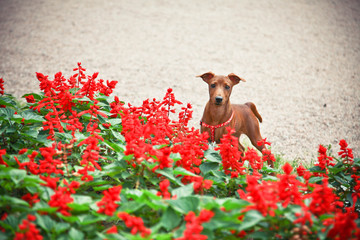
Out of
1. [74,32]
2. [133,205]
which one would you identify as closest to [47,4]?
[74,32]

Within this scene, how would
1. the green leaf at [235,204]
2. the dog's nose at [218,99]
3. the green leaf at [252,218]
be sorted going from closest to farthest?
the green leaf at [252,218], the green leaf at [235,204], the dog's nose at [218,99]

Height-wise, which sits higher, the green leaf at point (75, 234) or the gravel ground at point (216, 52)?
the gravel ground at point (216, 52)

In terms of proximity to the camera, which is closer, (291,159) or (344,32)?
(291,159)

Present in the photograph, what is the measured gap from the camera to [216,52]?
31.0 ft

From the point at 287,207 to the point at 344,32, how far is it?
10.8 meters

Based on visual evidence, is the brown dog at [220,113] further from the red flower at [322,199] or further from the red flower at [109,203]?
the red flower at [109,203]

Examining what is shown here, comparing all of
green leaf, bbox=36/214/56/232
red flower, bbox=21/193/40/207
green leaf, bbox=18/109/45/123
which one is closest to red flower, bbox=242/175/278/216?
green leaf, bbox=36/214/56/232

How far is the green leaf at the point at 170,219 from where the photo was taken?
1.58 m

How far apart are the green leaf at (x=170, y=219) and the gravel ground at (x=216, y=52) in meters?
3.63

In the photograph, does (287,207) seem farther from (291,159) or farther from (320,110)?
(320,110)

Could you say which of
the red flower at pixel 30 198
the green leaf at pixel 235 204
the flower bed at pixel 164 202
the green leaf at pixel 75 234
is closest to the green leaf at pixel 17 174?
the flower bed at pixel 164 202

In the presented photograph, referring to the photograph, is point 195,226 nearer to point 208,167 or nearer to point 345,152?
point 208,167

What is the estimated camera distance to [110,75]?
7691 mm

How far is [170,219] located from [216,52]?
834cm
